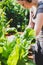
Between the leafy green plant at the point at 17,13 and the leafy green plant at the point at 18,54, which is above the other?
the leafy green plant at the point at 18,54

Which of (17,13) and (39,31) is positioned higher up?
(39,31)

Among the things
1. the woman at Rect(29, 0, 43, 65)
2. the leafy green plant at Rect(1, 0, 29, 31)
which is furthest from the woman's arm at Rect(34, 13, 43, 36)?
the leafy green plant at Rect(1, 0, 29, 31)

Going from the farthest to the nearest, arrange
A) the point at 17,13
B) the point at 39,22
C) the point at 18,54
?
the point at 17,13 → the point at 39,22 → the point at 18,54

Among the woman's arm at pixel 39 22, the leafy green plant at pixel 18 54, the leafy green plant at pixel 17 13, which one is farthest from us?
the leafy green plant at pixel 17 13

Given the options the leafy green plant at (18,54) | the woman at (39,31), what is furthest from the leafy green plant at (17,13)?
the leafy green plant at (18,54)

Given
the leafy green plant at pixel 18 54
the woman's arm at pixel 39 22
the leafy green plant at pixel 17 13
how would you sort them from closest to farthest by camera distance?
the leafy green plant at pixel 18 54 → the woman's arm at pixel 39 22 → the leafy green plant at pixel 17 13

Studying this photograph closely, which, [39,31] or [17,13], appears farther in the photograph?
[17,13]

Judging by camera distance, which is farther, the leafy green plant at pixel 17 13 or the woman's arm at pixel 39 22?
the leafy green plant at pixel 17 13

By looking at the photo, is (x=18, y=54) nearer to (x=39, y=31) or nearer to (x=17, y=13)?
(x=39, y=31)

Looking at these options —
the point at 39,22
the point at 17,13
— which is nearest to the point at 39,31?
the point at 39,22

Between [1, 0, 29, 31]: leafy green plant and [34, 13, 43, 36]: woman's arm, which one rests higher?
[34, 13, 43, 36]: woman's arm

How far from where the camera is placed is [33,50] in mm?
1726

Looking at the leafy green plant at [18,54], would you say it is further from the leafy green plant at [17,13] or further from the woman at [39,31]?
the leafy green plant at [17,13]

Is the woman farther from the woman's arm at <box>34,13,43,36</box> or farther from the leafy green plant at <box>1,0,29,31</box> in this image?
the leafy green plant at <box>1,0,29,31</box>
